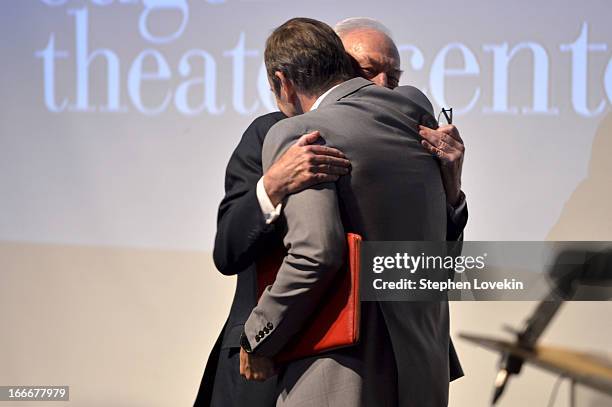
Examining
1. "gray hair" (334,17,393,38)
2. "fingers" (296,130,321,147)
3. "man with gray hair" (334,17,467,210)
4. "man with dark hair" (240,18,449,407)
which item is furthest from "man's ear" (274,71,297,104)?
"gray hair" (334,17,393,38)

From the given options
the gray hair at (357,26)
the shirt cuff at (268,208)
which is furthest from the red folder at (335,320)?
the gray hair at (357,26)

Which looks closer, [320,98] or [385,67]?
[320,98]

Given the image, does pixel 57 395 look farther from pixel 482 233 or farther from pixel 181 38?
pixel 482 233

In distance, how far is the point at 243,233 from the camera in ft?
5.86

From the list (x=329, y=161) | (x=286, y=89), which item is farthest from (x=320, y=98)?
(x=329, y=161)

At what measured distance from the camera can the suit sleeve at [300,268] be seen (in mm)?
1662

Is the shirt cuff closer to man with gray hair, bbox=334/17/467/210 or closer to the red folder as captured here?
the red folder

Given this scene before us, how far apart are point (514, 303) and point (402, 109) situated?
6.06 feet

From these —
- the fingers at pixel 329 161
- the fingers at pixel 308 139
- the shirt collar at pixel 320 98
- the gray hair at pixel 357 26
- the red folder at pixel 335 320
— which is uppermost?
the gray hair at pixel 357 26

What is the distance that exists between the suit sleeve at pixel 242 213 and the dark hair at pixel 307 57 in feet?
0.59

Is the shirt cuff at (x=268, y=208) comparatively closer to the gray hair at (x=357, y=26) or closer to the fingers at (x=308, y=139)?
the fingers at (x=308, y=139)

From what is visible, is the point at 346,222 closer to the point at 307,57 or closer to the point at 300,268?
the point at 300,268

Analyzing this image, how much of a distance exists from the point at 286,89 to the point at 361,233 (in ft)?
0.95

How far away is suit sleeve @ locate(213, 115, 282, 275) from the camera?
1.78 meters
